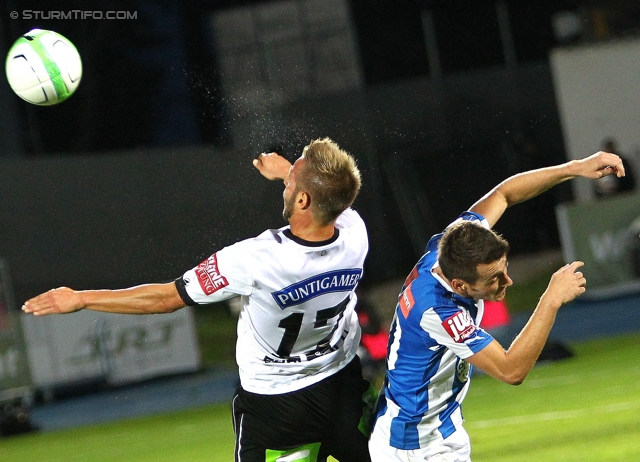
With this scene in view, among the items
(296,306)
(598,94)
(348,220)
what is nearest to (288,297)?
(296,306)

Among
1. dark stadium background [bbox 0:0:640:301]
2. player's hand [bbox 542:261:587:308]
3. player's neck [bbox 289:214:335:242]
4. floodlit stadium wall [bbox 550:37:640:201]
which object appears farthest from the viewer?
dark stadium background [bbox 0:0:640:301]

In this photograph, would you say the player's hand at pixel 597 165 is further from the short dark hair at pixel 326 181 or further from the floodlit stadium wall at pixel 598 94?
the floodlit stadium wall at pixel 598 94

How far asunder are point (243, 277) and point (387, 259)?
50.7ft

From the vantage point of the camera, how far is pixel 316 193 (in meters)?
4.41

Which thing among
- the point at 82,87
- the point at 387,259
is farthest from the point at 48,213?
the point at 387,259

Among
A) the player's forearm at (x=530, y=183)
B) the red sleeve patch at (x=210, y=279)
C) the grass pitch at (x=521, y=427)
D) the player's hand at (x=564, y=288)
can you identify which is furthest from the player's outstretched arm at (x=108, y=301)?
the grass pitch at (x=521, y=427)

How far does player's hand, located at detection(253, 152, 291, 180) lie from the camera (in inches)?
208

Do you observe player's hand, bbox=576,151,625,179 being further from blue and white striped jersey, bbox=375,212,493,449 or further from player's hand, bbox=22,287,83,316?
player's hand, bbox=22,287,83,316

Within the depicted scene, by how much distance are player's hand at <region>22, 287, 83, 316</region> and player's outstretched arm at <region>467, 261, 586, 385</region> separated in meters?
1.61

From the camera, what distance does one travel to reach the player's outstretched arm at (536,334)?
391 centimetres

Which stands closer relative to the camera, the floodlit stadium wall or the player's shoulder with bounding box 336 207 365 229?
the player's shoulder with bounding box 336 207 365 229

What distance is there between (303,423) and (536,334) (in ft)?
3.87

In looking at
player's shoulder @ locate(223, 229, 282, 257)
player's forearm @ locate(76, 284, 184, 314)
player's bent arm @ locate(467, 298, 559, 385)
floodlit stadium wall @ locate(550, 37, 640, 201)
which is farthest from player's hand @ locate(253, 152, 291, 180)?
floodlit stadium wall @ locate(550, 37, 640, 201)

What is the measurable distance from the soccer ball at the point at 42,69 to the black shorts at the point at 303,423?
2.54 metres
